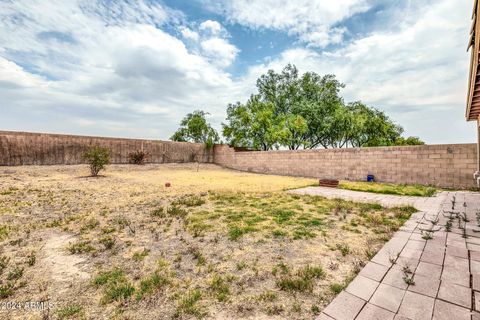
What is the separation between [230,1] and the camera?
316 inches

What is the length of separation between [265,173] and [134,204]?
11.2 metres

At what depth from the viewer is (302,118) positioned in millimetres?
20125

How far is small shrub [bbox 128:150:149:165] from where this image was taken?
15.5 metres

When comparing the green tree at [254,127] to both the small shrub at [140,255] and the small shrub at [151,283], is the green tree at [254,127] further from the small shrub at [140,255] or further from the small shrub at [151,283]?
the small shrub at [151,283]

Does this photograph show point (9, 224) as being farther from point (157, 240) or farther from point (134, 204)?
point (157, 240)

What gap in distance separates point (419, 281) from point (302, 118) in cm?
1942

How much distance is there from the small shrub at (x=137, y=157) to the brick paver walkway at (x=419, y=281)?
16.1 meters

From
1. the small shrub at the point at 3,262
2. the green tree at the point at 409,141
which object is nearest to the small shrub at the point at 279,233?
the small shrub at the point at 3,262

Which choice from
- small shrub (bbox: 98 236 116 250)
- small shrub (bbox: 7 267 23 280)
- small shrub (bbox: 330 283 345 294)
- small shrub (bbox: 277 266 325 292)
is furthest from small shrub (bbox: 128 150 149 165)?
small shrub (bbox: 330 283 345 294)

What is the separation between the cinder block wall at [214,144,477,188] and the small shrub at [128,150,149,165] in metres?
9.22

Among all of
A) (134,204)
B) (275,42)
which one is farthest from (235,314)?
(275,42)

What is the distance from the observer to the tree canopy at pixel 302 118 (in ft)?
66.8

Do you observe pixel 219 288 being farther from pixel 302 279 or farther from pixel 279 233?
pixel 279 233

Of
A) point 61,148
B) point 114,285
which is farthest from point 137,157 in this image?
point 114,285
